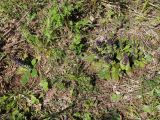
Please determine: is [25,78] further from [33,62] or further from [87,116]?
[87,116]

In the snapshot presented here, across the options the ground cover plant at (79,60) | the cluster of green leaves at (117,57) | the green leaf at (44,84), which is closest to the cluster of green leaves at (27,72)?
the ground cover plant at (79,60)

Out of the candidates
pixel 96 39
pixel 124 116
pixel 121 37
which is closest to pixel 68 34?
pixel 96 39

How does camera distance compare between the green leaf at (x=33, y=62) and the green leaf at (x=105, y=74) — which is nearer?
the green leaf at (x=105, y=74)

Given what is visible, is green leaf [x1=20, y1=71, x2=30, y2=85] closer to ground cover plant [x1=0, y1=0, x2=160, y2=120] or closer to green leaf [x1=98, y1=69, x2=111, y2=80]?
ground cover plant [x1=0, y1=0, x2=160, y2=120]

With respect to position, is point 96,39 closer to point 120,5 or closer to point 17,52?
point 120,5

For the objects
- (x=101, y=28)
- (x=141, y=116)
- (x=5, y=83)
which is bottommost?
(x=141, y=116)

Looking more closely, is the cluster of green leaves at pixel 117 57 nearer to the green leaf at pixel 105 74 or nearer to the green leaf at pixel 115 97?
the green leaf at pixel 105 74

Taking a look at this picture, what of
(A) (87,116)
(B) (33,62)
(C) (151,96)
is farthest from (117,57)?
(B) (33,62)
